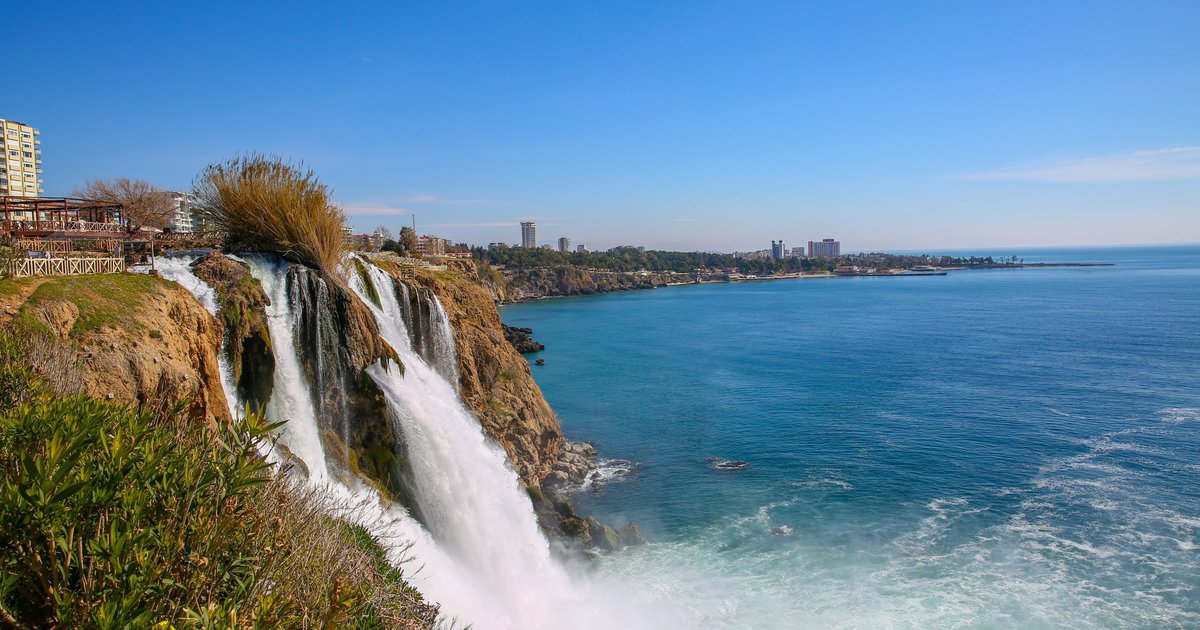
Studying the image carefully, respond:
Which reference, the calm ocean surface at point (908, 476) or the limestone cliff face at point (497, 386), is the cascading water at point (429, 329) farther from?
the calm ocean surface at point (908, 476)

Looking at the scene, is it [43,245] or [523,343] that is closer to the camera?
[43,245]

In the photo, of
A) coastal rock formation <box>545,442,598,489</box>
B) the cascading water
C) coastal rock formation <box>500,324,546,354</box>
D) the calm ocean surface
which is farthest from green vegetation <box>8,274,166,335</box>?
coastal rock formation <box>500,324,546,354</box>

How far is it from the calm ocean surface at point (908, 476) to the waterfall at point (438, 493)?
2.46 meters

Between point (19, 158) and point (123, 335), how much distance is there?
87632 millimetres

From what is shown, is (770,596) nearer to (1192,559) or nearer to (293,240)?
(1192,559)

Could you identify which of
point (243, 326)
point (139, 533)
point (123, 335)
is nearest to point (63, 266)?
point (123, 335)

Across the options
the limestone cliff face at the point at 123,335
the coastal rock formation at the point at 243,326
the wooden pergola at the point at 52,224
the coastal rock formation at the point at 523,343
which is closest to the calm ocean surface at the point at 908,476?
the coastal rock formation at the point at 523,343

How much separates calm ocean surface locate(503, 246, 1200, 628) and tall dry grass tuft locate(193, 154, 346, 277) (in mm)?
13840

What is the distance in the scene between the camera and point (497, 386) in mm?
Result: 30891

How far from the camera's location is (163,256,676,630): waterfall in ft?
57.2

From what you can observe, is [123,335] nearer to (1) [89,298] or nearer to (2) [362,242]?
(1) [89,298]

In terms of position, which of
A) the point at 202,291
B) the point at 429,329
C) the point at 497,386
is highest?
the point at 202,291

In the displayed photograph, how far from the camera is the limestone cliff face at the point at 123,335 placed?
1313 centimetres

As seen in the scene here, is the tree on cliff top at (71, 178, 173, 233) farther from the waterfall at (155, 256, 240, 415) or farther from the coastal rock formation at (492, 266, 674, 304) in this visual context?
the coastal rock formation at (492, 266, 674, 304)
